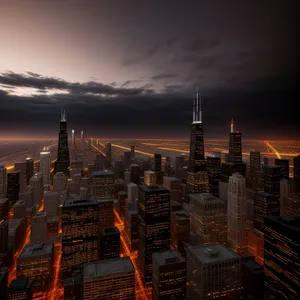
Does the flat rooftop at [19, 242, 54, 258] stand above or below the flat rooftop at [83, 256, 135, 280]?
below

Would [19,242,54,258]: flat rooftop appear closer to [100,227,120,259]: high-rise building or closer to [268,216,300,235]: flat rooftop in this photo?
[100,227,120,259]: high-rise building

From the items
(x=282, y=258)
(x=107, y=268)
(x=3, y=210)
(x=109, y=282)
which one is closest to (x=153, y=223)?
(x=107, y=268)

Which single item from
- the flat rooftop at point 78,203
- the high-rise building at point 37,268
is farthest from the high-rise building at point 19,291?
the flat rooftop at point 78,203

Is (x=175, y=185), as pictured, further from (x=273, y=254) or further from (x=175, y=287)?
(x=273, y=254)

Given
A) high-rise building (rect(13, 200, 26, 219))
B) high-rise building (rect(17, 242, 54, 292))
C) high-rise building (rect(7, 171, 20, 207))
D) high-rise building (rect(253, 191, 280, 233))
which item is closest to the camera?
high-rise building (rect(17, 242, 54, 292))

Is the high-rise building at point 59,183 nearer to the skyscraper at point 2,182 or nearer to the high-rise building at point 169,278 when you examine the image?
the skyscraper at point 2,182

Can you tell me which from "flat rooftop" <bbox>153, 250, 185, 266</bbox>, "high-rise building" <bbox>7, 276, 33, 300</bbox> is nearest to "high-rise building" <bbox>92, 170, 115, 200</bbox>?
"high-rise building" <bbox>7, 276, 33, 300</bbox>
